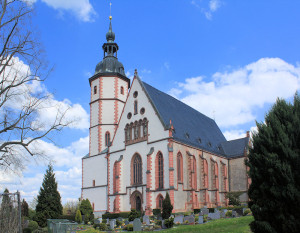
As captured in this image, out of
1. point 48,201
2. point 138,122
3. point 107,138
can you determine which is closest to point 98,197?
point 107,138

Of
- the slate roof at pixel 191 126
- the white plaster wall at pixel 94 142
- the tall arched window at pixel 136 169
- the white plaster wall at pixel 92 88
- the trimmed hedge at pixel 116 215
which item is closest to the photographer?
the trimmed hedge at pixel 116 215

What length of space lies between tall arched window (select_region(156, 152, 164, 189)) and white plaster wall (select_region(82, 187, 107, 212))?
9.47m

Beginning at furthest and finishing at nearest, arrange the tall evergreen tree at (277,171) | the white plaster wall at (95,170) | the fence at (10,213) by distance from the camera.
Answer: the white plaster wall at (95,170)
the fence at (10,213)
the tall evergreen tree at (277,171)

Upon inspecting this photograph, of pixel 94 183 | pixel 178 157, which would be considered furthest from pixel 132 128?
pixel 94 183

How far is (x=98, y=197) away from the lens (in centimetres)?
4259

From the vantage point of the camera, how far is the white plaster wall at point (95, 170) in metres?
43.0

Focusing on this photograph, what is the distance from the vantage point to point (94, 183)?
43.9 metres

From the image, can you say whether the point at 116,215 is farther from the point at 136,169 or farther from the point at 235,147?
the point at 235,147

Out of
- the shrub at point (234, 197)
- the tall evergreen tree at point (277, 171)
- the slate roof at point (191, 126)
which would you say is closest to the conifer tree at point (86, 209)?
the slate roof at point (191, 126)

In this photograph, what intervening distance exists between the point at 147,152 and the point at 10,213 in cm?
2432

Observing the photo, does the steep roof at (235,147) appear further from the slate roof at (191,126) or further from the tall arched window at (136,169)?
the tall arched window at (136,169)

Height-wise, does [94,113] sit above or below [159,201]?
above

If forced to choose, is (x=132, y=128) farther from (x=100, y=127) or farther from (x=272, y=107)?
(x=272, y=107)

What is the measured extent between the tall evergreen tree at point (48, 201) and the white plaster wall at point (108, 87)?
47.5 ft
